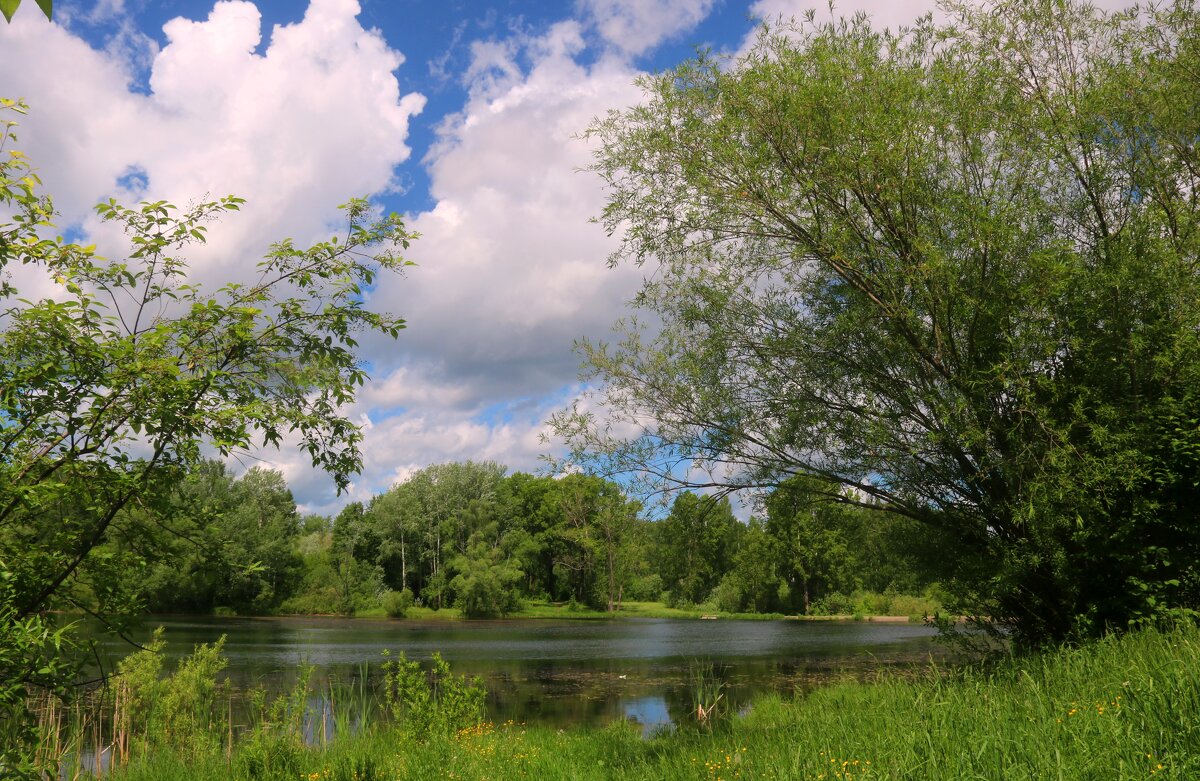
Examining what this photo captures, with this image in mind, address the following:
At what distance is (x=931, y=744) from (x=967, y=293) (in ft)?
19.0

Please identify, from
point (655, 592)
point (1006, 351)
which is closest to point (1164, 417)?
point (1006, 351)

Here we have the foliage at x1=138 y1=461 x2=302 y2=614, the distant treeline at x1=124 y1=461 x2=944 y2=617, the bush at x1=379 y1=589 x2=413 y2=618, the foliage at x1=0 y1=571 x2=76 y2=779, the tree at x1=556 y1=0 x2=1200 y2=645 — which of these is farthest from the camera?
the bush at x1=379 y1=589 x2=413 y2=618

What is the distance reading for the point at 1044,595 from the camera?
9.67 metres

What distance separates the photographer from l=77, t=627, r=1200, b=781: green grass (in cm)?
397

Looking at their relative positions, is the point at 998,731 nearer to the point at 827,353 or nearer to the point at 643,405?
the point at 827,353

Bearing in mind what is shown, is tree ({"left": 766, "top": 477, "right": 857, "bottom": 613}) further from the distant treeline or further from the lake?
the distant treeline

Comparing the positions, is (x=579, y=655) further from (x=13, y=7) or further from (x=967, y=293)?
(x=13, y=7)

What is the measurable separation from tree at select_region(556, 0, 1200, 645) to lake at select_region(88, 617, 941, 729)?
421 centimetres

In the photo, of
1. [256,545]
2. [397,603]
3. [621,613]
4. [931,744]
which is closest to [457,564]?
[397,603]

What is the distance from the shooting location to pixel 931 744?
177 inches

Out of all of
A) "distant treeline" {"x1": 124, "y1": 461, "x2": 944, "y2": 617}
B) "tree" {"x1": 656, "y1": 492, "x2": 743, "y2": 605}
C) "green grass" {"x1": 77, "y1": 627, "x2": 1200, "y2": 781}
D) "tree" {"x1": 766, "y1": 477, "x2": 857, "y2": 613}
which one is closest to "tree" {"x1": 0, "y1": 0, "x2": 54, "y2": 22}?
"green grass" {"x1": 77, "y1": 627, "x2": 1200, "y2": 781}

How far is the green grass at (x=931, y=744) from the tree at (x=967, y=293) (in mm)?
1766

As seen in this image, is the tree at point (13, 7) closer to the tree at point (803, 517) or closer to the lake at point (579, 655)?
the lake at point (579, 655)

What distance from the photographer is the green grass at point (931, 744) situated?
13.0 ft
